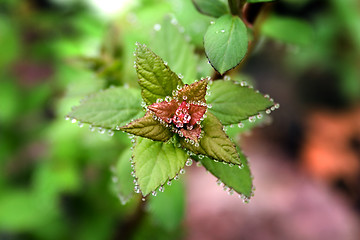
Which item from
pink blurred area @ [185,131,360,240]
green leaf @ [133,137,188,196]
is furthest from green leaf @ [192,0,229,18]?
pink blurred area @ [185,131,360,240]

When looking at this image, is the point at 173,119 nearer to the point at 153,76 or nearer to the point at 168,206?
the point at 153,76

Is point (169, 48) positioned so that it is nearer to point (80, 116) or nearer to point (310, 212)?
point (80, 116)

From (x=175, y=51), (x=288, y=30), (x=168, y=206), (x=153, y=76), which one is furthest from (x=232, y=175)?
(x=288, y=30)

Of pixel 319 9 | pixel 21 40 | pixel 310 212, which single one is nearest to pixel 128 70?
pixel 21 40

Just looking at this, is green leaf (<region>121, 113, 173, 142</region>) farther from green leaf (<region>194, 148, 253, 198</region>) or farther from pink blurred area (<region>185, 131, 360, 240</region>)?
pink blurred area (<region>185, 131, 360, 240</region>)

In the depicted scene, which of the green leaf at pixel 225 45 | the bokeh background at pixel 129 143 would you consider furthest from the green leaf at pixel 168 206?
the green leaf at pixel 225 45
